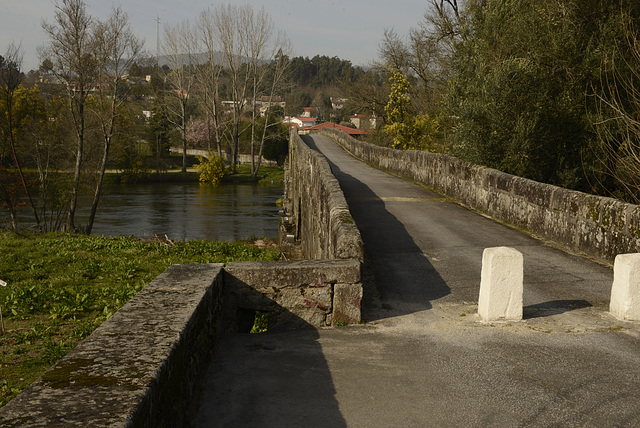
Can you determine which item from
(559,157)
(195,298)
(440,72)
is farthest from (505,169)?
(440,72)

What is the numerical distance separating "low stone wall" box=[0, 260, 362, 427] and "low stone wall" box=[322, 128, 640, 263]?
14.2 feet

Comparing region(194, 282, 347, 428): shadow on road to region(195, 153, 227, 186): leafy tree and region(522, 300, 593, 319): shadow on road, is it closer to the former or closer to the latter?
region(522, 300, 593, 319): shadow on road

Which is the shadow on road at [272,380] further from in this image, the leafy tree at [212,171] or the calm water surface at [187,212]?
the leafy tree at [212,171]

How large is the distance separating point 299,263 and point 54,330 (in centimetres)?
508

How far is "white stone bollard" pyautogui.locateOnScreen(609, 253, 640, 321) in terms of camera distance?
5367 mm

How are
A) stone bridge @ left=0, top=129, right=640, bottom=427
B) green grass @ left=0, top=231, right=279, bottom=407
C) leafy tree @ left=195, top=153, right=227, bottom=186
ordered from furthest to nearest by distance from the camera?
leafy tree @ left=195, top=153, right=227, bottom=186
green grass @ left=0, top=231, right=279, bottom=407
stone bridge @ left=0, top=129, right=640, bottom=427

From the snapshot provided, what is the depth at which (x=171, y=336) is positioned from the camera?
340 cm

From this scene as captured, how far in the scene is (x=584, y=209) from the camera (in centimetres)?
838

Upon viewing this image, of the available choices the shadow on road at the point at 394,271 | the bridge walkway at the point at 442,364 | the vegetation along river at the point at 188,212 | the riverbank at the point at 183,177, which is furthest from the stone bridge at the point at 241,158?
the bridge walkway at the point at 442,364

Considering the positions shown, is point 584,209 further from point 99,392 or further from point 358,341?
point 99,392

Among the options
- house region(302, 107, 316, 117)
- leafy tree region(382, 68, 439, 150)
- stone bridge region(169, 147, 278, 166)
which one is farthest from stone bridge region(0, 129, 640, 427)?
house region(302, 107, 316, 117)

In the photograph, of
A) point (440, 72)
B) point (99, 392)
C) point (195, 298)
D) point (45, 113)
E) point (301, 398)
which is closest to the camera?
point (99, 392)

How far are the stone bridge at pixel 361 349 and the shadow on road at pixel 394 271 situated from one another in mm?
34

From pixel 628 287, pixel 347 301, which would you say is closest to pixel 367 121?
pixel 628 287
